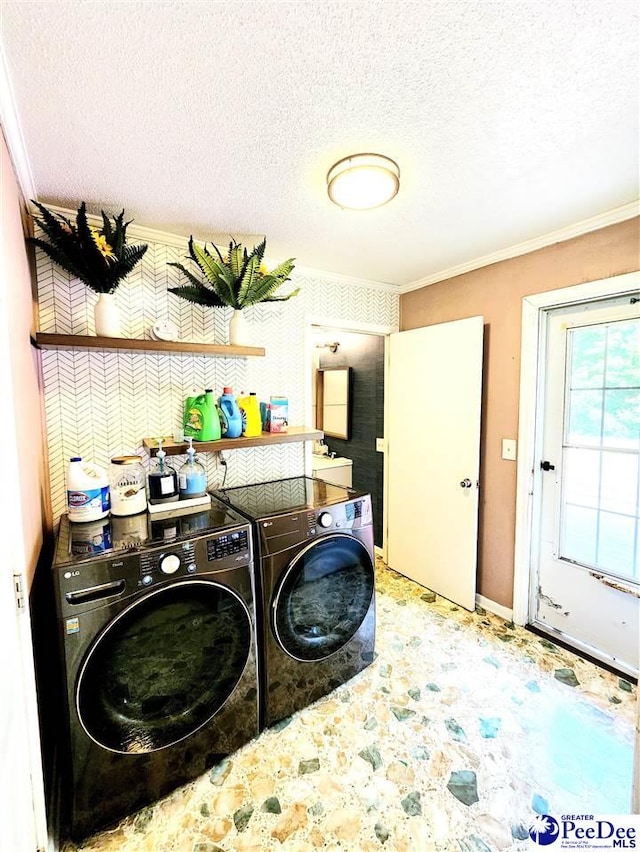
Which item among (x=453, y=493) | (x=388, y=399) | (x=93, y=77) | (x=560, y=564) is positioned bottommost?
(x=560, y=564)

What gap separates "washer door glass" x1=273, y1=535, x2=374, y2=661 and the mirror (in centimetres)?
196

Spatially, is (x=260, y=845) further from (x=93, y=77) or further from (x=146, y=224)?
(x=146, y=224)

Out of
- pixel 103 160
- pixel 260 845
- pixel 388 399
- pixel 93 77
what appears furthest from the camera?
pixel 388 399

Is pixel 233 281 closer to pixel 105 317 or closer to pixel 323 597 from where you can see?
pixel 105 317

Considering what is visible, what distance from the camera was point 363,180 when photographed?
4.58 feet

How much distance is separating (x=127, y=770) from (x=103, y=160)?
218cm

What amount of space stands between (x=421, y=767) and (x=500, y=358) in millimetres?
2132

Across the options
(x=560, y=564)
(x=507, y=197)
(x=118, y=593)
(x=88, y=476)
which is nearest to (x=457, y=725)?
(x=560, y=564)

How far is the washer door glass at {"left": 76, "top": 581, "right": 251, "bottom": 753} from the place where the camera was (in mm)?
1219

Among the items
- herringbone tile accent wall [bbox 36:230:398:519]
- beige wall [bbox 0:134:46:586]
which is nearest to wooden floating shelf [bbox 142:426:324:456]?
herringbone tile accent wall [bbox 36:230:398:519]

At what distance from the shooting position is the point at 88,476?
157 cm

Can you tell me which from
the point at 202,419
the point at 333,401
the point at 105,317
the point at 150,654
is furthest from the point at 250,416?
the point at 333,401

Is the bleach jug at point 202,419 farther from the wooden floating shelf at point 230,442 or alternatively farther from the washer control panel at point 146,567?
the washer control panel at point 146,567

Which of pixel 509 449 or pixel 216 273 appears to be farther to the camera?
pixel 509 449
